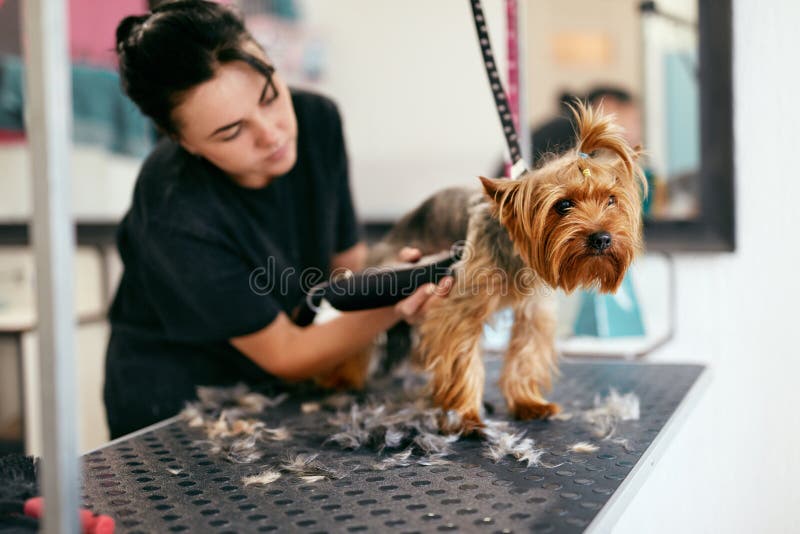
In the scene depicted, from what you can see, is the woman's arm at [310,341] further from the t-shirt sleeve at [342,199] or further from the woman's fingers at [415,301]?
the t-shirt sleeve at [342,199]

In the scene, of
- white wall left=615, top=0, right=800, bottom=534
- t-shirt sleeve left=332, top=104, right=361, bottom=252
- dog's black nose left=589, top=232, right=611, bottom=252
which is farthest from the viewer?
white wall left=615, top=0, right=800, bottom=534

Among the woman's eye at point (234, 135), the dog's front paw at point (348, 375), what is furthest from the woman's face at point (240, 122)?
the dog's front paw at point (348, 375)

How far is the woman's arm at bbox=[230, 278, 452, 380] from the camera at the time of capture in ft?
4.16

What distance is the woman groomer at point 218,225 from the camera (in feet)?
3.84

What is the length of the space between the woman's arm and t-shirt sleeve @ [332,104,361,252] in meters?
0.31

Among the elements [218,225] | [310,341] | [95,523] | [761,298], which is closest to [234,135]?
[218,225]

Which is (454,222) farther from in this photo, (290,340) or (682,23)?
(682,23)

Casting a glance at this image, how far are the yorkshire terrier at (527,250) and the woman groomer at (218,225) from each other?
7 cm

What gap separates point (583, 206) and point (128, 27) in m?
Result: 0.76

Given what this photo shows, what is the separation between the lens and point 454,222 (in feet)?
3.99

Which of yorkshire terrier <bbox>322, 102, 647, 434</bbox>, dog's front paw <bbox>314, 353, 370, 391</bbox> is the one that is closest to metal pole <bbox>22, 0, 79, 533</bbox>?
yorkshire terrier <bbox>322, 102, 647, 434</bbox>

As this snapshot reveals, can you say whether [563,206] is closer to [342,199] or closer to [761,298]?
[342,199]

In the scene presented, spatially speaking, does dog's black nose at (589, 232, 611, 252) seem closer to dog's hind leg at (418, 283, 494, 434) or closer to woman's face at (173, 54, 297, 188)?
dog's hind leg at (418, 283, 494, 434)

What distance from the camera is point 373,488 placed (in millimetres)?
840
